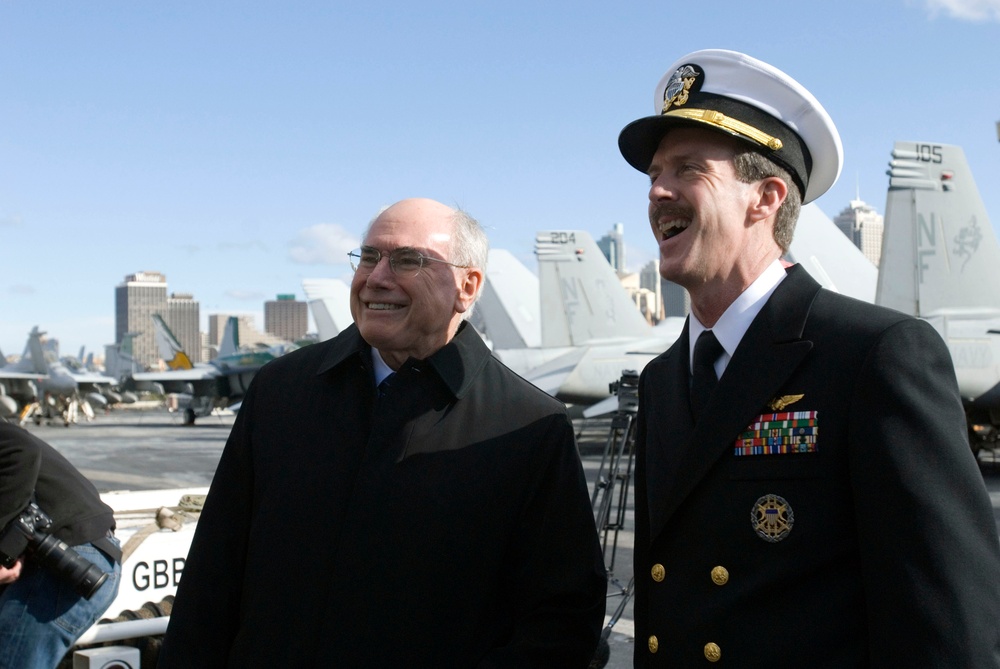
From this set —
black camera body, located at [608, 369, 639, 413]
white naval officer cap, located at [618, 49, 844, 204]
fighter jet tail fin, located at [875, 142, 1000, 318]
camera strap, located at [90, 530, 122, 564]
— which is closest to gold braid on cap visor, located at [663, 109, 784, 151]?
white naval officer cap, located at [618, 49, 844, 204]

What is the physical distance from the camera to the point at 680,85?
83.9 inches

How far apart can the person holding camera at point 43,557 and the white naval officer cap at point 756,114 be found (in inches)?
97.6

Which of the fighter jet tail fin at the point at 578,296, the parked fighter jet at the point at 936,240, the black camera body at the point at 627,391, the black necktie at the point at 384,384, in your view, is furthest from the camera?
the fighter jet tail fin at the point at 578,296

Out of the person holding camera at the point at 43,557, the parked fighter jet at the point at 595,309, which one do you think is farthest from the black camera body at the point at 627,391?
the parked fighter jet at the point at 595,309

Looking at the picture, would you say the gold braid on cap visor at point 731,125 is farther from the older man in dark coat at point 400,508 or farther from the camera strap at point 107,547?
the camera strap at point 107,547

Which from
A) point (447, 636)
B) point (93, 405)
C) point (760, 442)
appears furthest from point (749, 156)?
point (93, 405)

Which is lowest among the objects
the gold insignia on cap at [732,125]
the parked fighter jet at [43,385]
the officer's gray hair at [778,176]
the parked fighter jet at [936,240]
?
the parked fighter jet at [43,385]

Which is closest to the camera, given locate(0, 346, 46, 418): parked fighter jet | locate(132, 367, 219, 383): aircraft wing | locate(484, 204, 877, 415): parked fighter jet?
locate(484, 204, 877, 415): parked fighter jet

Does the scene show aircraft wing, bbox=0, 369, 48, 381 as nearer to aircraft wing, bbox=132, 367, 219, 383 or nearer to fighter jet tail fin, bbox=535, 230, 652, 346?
aircraft wing, bbox=132, 367, 219, 383

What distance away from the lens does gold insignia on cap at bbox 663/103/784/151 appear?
194cm

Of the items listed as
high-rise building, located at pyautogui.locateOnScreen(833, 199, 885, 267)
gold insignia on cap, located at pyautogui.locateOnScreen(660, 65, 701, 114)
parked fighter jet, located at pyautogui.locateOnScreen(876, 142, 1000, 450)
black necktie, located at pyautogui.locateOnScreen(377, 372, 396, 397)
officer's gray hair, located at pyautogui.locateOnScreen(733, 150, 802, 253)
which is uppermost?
high-rise building, located at pyautogui.locateOnScreen(833, 199, 885, 267)

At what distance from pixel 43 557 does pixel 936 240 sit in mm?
16755

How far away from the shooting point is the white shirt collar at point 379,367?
2.60 meters

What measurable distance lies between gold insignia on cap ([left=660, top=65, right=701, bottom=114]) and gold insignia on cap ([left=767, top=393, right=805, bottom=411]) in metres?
0.70
